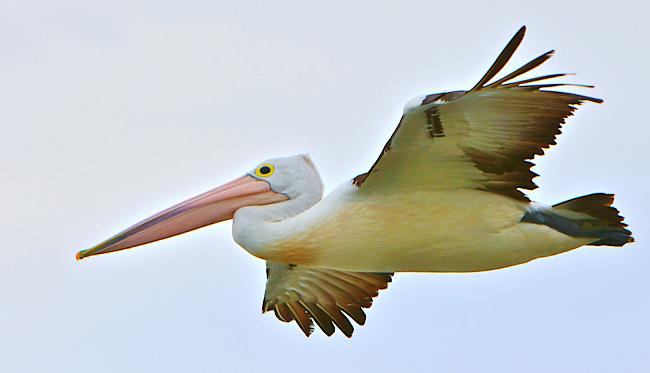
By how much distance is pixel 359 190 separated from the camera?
28.0 ft

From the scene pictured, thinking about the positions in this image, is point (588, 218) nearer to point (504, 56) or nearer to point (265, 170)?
point (504, 56)

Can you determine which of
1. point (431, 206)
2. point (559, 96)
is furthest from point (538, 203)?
point (559, 96)

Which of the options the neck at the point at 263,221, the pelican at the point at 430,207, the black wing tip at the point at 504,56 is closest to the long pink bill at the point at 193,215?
the pelican at the point at 430,207

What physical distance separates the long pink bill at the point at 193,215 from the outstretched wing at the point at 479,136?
1.22 metres

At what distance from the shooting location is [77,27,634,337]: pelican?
25.3 feet

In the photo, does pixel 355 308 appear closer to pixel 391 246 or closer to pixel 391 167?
pixel 391 246

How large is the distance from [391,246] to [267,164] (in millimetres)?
1749

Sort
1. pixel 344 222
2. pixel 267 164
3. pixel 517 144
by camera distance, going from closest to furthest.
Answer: pixel 517 144
pixel 344 222
pixel 267 164

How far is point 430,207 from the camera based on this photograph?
855 centimetres

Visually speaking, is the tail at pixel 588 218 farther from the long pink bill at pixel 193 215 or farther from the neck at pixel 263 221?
the long pink bill at pixel 193 215

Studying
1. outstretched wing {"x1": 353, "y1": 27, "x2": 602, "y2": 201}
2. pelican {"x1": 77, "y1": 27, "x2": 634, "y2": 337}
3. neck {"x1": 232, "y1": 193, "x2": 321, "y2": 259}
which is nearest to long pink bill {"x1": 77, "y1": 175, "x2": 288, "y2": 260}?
pelican {"x1": 77, "y1": 27, "x2": 634, "y2": 337}

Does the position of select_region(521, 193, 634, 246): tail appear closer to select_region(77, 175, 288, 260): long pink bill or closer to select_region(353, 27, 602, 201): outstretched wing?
select_region(353, 27, 602, 201): outstretched wing

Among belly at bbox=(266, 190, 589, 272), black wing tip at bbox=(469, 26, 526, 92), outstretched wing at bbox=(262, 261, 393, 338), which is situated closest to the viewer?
black wing tip at bbox=(469, 26, 526, 92)

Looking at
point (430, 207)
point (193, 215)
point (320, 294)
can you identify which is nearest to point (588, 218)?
point (430, 207)
